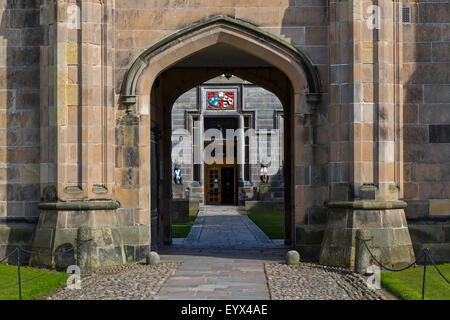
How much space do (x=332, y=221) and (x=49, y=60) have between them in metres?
5.10

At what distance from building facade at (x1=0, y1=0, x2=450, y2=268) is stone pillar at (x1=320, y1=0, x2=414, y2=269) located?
0.02 meters

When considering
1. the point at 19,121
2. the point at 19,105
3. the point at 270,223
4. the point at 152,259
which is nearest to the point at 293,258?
the point at 152,259

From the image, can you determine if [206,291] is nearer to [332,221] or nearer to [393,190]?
[332,221]

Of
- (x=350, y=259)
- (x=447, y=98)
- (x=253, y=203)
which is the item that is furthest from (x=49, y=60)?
(x=253, y=203)

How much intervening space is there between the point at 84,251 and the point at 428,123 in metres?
5.71

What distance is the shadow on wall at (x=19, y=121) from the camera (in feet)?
36.2

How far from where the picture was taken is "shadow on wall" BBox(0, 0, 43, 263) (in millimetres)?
11039

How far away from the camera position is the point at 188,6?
1098 cm

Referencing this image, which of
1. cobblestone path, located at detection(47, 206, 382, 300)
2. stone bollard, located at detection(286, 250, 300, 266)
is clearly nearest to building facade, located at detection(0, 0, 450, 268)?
stone bollard, located at detection(286, 250, 300, 266)

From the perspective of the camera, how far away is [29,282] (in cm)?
888

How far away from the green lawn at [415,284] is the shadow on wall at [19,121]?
5753mm
